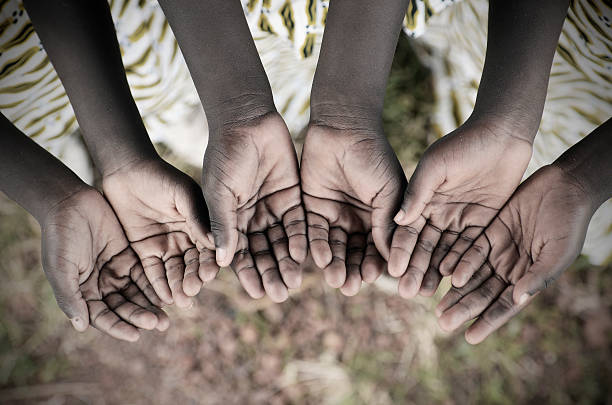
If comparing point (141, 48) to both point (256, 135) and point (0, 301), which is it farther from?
point (0, 301)

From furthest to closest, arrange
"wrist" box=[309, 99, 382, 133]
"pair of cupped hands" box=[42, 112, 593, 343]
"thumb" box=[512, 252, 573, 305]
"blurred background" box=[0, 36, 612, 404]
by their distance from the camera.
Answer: "blurred background" box=[0, 36, 612, 404] < "wrist" box=[309, 99, 382, 133] < "pair of cupped hands" box=[42, 112, 593, 343] < "thumb" box=[512, 252, 573, 305]

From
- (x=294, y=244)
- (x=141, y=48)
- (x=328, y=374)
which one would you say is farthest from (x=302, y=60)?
(x=328, y=374)

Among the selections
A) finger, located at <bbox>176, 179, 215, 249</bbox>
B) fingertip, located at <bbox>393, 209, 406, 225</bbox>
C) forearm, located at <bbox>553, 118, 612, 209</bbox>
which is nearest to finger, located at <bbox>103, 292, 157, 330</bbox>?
finger, located at <bbox>176, 179, 215, 249</bbox>

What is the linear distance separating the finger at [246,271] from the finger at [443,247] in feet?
1.61

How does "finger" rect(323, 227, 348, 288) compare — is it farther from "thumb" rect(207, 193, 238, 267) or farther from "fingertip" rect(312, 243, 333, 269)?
"thumb" rect(207, 193, 238, 267)

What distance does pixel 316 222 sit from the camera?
1.31 m

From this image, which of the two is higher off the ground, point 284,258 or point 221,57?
point 221,57

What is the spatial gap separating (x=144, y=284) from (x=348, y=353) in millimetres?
948

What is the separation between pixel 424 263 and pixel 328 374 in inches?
33.8

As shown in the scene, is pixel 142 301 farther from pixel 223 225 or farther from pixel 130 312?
pixel 223 225

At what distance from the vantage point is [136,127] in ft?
4.45

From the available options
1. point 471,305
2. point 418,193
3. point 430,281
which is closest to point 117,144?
point 418,193

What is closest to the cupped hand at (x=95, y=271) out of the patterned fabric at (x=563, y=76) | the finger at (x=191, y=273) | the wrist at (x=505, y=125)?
the finger at (x=191, y=273)

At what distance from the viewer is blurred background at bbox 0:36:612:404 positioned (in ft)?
6.00
